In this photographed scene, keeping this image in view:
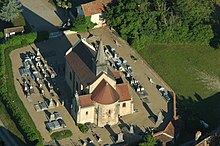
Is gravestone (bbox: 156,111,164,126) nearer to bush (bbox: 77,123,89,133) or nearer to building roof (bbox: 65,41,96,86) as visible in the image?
bush (bbox: 77,123,89,133)

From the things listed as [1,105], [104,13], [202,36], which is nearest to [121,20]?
[104,13]

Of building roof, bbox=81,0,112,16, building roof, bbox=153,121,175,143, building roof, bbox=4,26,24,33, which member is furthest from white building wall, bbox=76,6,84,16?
building roof, bbox=153,121,175,143

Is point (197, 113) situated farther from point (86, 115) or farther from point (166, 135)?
point (86, 115)

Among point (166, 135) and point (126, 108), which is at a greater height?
point (126, 108)

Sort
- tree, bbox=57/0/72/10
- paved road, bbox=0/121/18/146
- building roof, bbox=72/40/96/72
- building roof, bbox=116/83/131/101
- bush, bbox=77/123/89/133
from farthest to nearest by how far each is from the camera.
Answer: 1. tree, bbox=57/0/72/10
2. building roof, bbox=72/40/96/72
3. building roof, bbox=116/83/131/101
4. bush, bbox=77/123/89/133
5. paved road, bbox=0/121/18/146

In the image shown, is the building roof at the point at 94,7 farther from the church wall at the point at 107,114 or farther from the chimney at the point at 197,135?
the chimney at the point at 197,135

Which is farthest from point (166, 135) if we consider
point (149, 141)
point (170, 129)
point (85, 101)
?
point (85, 101)

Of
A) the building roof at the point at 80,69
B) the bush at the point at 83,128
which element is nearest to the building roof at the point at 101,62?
the building roof at the point at 80,69
